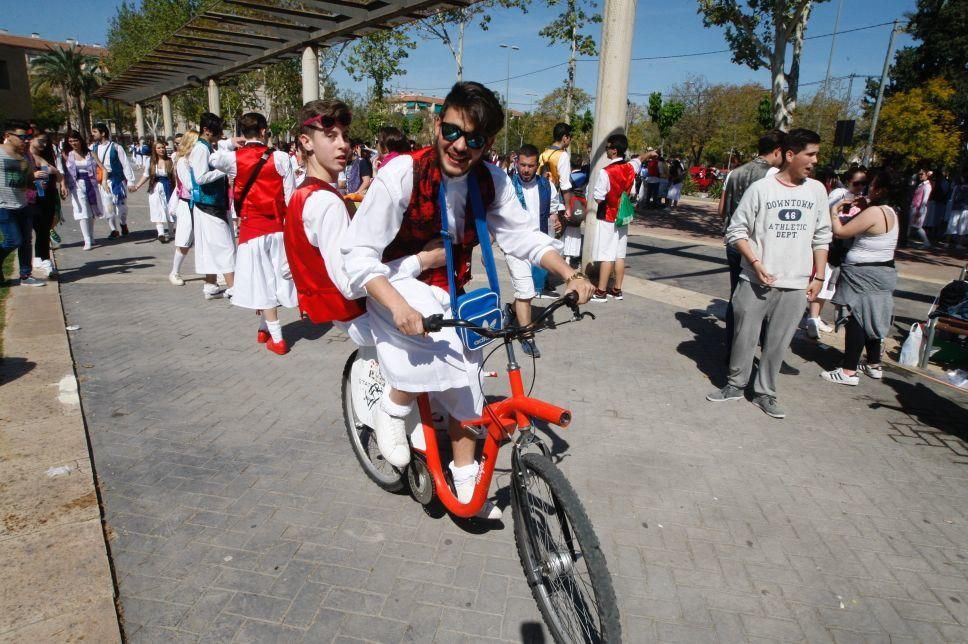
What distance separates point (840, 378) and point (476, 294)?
14.8ft

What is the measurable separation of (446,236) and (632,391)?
3053 mm

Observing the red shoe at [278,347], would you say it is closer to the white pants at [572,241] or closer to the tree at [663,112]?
the white pants at [572,241]

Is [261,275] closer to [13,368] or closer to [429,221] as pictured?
[13,368]

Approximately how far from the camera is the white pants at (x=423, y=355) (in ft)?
8.35

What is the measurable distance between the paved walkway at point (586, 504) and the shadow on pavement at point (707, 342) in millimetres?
126

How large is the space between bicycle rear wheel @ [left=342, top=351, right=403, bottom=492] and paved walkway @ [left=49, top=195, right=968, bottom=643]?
0.10 metres

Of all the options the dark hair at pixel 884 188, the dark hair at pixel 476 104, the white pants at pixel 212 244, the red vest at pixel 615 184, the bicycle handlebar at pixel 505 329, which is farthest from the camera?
the red vest at pixel 615 184

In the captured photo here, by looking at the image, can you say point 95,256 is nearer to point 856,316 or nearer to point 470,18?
point 856,316

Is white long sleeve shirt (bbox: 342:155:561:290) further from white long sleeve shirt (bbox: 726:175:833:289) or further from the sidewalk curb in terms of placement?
white long sleeve shirt (bbox: 726:175:833:289)

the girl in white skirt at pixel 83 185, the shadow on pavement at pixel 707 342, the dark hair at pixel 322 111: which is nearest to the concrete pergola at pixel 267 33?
the girl in white skirt at pixel 83 185

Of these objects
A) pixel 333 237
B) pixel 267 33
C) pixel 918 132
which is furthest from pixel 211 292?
pixel 918 132

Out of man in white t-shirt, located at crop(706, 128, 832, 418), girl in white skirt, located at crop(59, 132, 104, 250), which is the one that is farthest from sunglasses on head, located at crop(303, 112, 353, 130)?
girl in white skirt, located at crop(59, 132, 104, 250)

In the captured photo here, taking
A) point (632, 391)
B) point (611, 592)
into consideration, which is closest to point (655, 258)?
point (632, 391)

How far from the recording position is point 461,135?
7.44ft
